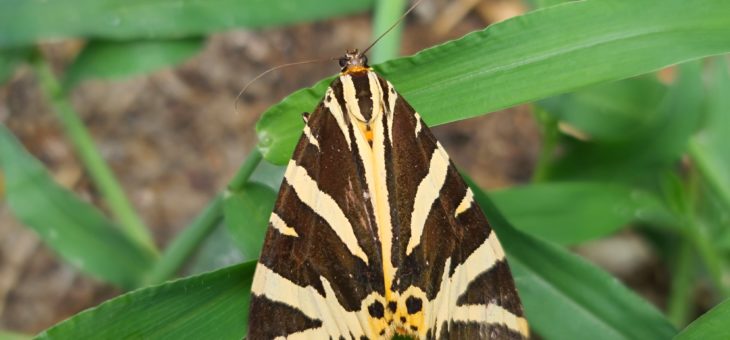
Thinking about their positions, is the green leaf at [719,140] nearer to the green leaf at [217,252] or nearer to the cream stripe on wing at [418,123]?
the cream stripe on wing at [418,123]

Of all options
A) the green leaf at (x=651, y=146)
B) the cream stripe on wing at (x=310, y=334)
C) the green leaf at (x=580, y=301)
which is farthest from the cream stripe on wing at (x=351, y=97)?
the green leaf at (x=651, y=146)

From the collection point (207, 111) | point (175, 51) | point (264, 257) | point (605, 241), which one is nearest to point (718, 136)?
point (605, 241)

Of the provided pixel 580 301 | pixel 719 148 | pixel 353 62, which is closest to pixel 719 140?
pixel 719 148

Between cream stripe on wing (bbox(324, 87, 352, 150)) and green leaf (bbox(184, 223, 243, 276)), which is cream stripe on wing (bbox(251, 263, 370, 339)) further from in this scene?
green leaf (bbox(184, 223, 243, 276))

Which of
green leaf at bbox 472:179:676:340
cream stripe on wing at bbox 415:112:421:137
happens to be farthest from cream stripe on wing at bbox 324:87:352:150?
green leaf at bbox 472:179:676:340

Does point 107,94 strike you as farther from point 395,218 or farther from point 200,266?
point 395,218

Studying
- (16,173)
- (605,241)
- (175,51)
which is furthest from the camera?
(605,241)

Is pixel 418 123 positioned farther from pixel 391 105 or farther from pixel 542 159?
pixel 542 159
